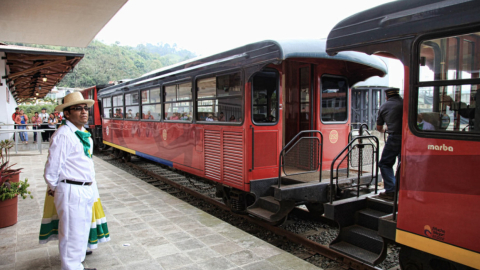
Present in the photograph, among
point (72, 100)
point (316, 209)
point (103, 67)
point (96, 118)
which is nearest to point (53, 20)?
point (72, 100)

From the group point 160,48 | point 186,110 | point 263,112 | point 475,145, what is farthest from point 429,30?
point 160,48

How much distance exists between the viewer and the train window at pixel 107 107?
13.8 metres

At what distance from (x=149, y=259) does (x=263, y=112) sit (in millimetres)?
2937

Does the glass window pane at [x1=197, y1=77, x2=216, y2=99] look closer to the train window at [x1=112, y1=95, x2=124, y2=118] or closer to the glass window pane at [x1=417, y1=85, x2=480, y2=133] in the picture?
the glass window pane at [x1=417, y1=85, x2=480, y2=133]

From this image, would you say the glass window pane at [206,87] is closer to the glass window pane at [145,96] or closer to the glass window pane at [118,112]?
the glass window pane at [145,96]

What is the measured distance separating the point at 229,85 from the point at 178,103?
89.1 inches

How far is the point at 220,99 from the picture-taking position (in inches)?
236

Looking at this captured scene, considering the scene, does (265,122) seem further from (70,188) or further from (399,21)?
(70,188)

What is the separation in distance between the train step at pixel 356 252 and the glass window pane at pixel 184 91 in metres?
4.39

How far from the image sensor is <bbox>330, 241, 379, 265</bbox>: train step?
3.60 m

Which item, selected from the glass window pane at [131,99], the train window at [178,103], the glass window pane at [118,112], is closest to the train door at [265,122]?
the train window at [178,103]

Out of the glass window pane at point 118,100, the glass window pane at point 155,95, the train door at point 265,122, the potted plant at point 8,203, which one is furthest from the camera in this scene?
the glass window pane at point 118,100

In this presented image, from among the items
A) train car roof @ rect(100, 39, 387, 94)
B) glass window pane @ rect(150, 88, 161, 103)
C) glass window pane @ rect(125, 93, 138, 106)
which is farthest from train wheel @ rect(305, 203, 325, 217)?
glass window pane @ rect(125, 93, 138, 106)

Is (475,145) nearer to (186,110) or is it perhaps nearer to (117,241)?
(117,241)
